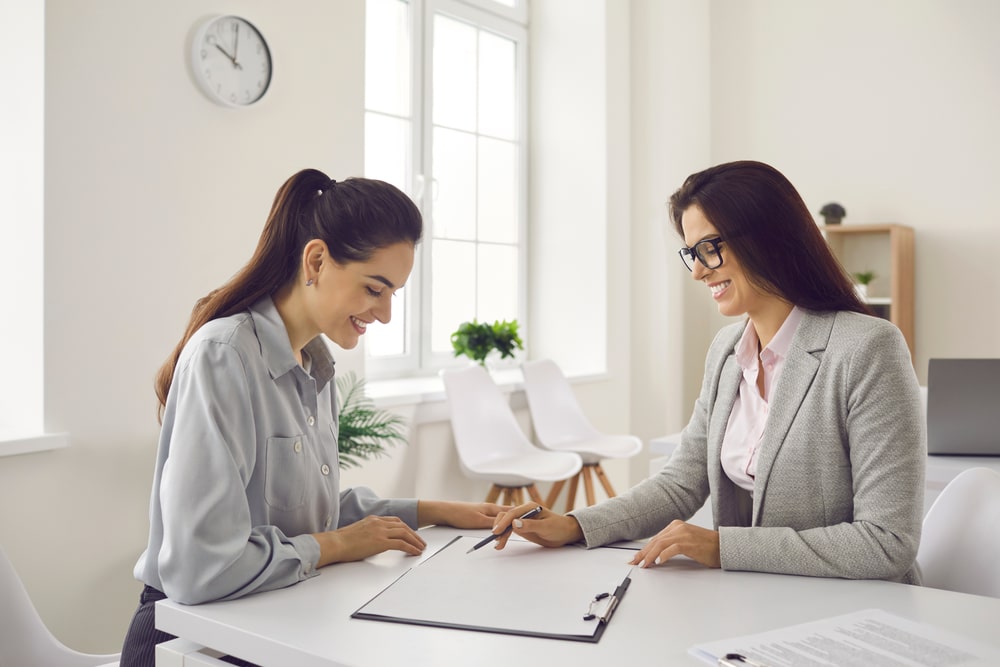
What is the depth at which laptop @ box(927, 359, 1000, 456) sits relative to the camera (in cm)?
236

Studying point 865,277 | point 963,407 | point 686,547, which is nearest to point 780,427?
point 686,547

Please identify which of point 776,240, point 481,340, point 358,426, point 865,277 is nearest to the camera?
point 776,240

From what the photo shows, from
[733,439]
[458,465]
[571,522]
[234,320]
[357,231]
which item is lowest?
Result: [458,465]

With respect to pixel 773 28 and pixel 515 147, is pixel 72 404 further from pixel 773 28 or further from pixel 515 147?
pixel 773 28

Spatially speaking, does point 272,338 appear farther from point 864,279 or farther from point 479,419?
point 864,279

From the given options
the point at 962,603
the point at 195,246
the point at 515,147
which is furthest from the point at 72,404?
the point at 515,147

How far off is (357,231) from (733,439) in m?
0.77

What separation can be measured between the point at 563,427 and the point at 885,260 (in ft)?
6.83

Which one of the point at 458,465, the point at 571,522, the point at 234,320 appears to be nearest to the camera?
the point at 234,320

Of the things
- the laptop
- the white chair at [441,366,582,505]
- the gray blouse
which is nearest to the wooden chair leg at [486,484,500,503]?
the white chair at [441,366,582,505]

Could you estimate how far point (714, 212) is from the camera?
1587mm

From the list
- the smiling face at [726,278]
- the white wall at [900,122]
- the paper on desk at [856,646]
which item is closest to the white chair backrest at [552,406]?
the white wall at [900,122]

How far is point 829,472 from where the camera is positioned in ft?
4.83

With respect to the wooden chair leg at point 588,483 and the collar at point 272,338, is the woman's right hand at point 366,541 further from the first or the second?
the wooden chair leg at point 588,483
